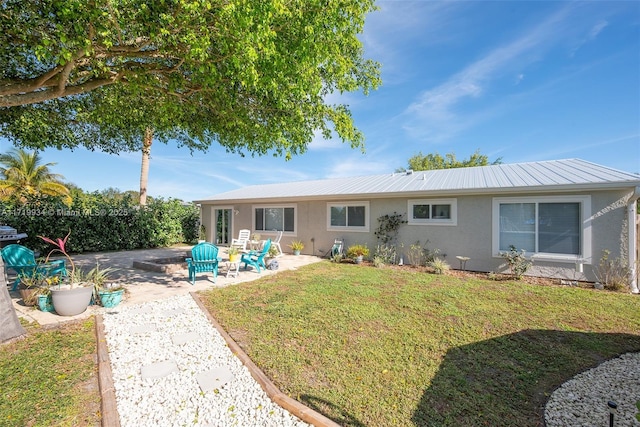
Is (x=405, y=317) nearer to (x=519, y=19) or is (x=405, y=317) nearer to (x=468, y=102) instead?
(x=519, y=19)

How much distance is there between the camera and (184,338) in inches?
173

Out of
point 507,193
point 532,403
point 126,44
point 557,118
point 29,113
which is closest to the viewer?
point 532,403

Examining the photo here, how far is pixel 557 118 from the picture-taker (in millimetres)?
13398

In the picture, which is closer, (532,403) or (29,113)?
(532,403)

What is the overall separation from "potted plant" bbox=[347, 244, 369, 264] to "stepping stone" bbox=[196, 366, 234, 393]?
8.14m

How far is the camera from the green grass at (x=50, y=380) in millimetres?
2619

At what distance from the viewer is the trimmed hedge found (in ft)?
41.3

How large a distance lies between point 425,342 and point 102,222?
55.5 feet

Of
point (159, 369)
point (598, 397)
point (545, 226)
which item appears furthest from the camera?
point (545, 226)

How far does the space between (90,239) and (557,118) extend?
2399 centimetres

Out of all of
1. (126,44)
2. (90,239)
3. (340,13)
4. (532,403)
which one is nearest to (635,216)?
(532,403)

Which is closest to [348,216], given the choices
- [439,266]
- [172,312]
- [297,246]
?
[297,246]

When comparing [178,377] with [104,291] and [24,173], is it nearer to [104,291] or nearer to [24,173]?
[104,291]

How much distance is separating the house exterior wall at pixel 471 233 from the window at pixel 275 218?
1.16 feet
